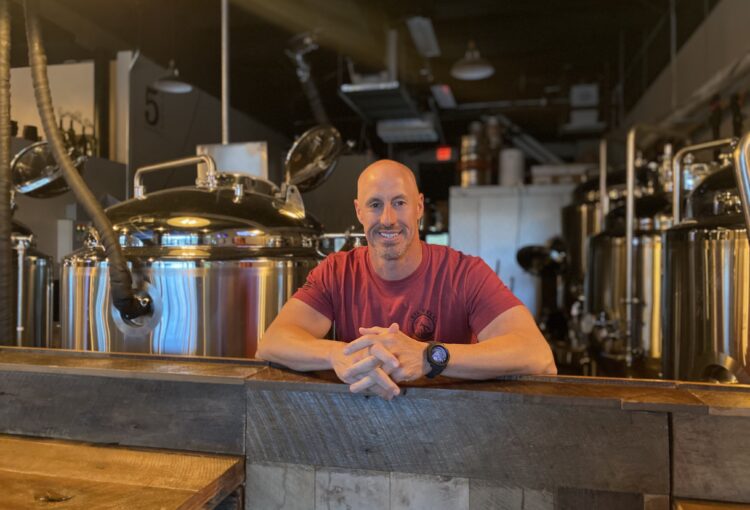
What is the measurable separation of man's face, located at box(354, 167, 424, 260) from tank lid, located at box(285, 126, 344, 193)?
3.58ft

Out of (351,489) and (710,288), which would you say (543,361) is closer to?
(351,489)

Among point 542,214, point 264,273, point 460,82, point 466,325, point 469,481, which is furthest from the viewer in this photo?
point 460,82

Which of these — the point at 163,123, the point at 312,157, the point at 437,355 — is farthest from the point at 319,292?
the point at 163,123

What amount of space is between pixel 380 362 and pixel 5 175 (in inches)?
62.8

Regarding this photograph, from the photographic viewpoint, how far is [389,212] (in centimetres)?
179

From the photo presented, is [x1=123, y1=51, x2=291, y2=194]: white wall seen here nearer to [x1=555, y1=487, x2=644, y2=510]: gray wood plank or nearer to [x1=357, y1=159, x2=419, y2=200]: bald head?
[x1=357, y1=159, x2=419, y2=200]: bald head

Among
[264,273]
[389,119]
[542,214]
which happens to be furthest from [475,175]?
[264,273]

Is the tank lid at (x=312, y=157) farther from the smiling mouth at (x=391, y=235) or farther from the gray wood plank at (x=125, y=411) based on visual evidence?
the gray wood plank at (x=125, y=411)

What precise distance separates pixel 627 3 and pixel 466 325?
594cm

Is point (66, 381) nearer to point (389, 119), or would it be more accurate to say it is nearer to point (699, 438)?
point (699, 438)

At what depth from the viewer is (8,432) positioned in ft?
4.61

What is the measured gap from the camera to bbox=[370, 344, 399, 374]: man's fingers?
1.16 m

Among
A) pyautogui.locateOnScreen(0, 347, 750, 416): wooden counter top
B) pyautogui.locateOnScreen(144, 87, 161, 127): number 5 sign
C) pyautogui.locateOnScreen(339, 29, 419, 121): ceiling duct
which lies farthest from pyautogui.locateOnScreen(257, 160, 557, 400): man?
pyautogui.locateOnScreen(339, 29, 419, 121): ceiling duct

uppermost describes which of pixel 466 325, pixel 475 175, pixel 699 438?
pixel 475 175
